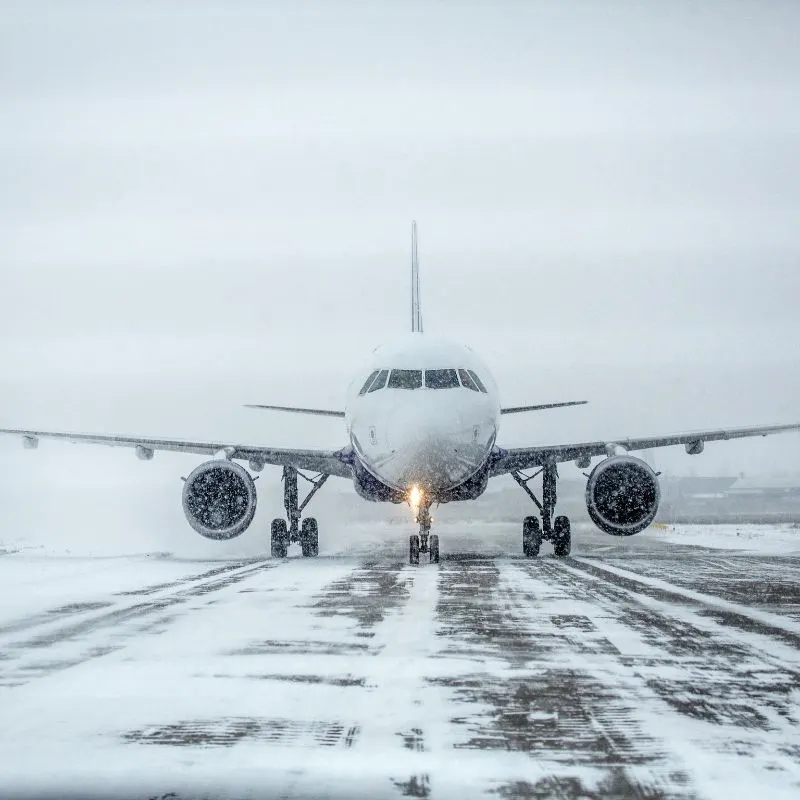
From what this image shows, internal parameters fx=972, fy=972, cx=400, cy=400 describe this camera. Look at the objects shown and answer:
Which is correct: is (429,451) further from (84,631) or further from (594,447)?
(84,631)

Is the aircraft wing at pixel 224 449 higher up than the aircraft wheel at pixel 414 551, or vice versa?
the aircraft wing at pixel 224 449

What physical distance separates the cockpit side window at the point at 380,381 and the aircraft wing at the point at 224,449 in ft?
9.74

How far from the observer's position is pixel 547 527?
2192 centimetres

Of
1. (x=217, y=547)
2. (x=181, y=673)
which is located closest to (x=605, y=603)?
(x=181, y=673)

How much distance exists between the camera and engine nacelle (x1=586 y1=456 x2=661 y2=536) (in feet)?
62.1

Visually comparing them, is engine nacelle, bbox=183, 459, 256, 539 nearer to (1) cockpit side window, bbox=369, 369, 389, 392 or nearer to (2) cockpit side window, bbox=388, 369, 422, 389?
(1) cockpit side window, bbox=369, 369, 389, 392

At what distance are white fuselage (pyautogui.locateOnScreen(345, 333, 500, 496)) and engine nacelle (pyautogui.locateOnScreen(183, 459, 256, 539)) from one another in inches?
94.2

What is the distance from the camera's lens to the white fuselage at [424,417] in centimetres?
1647

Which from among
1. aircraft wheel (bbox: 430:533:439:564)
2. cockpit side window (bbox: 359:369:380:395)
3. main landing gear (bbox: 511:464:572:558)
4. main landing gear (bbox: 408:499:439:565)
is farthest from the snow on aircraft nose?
main landing gear (bbox: 511:464:572:558)

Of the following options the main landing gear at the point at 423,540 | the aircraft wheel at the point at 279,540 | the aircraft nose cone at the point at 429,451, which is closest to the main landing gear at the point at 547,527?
the main landing gear at the point at 423,540

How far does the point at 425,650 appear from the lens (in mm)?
7340

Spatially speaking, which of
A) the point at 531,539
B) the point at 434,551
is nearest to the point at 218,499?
the point at 434,551

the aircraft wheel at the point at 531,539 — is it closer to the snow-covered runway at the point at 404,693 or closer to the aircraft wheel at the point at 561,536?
the aircraft wheel at the point at 561,536

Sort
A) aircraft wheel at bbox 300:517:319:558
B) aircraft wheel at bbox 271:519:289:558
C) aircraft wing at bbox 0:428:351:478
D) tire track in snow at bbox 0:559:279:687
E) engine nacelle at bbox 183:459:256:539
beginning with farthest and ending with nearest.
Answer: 1. aircraft wheel at bbox 300:517:319:558
2. aircraft wheel at bbox 271:519:289:558
3. aircraft wing at bbox 0:428:351:478
4. engine nacelle at bbox 183:459:256:539
5. tire track in snow at bbox 0:559:279:687
